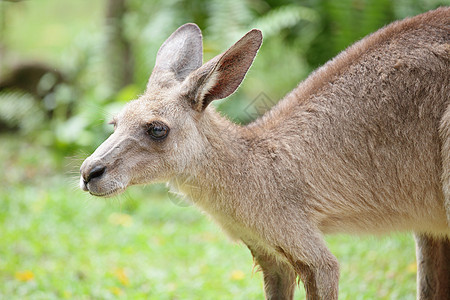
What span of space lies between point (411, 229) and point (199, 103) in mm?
1825

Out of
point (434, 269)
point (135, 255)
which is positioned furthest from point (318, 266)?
point (135, 255)

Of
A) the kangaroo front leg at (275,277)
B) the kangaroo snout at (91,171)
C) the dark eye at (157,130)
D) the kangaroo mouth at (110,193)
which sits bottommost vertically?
the kangaroo front leg at (275,277)

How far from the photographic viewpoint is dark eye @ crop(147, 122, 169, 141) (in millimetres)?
4500

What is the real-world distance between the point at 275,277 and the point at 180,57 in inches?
74.7

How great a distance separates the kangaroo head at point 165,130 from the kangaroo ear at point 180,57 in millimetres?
281

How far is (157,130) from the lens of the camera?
451cm

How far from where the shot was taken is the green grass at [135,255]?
6441 millimetres

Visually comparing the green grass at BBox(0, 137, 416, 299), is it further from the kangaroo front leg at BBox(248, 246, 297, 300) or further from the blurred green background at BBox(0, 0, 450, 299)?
the kangaroo front leg at BBox(248, 246, 297, 300)

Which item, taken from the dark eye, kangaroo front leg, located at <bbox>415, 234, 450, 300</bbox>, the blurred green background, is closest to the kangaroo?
the dark eye

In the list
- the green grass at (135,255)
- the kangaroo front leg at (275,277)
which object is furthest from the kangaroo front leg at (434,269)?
the kangaroo front leg at (275,277)

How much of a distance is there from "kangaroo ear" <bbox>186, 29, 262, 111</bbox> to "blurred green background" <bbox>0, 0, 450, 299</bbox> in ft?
3.63

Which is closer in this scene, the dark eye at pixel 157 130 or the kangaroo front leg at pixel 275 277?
the dark eye at pixel 157 130

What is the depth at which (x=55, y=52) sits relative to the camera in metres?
15.9

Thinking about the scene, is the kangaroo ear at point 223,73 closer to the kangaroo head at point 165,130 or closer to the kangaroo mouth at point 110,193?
the kangaroo head at point 165,130
